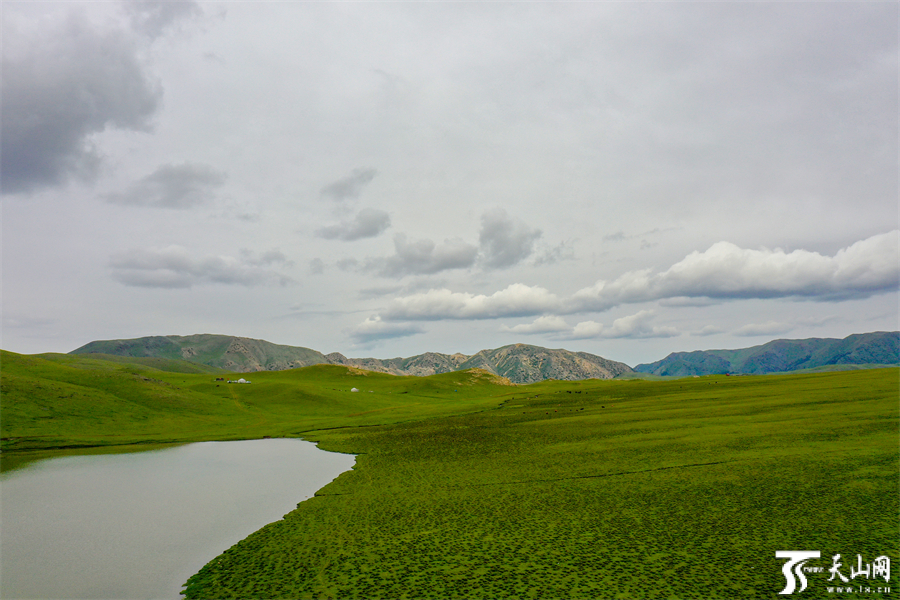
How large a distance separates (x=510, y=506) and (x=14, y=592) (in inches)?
733

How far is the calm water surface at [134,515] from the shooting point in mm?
15797

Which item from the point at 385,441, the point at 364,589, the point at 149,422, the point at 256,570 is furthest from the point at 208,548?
the point at 149,422

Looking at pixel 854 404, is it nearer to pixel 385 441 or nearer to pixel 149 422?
pixel 385 441
